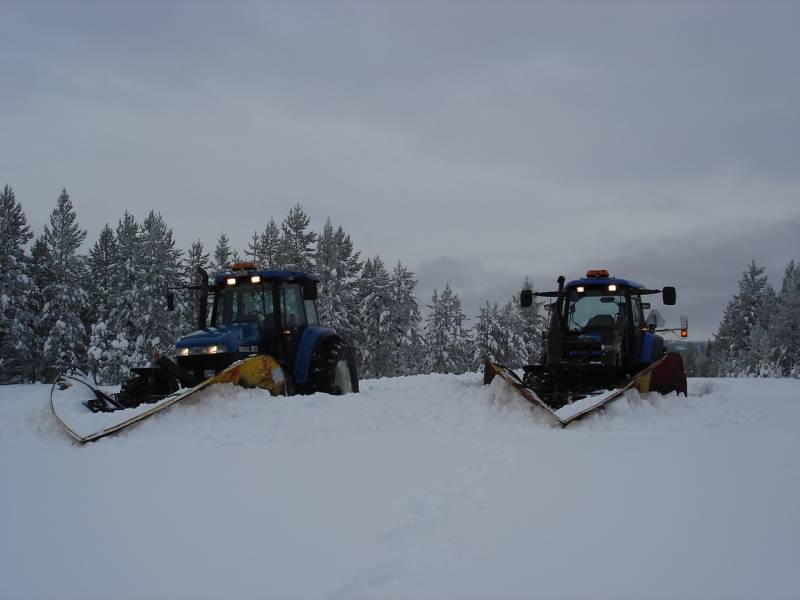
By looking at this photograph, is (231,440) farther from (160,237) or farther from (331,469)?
(160,237)

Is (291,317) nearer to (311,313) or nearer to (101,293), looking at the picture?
(311,313)

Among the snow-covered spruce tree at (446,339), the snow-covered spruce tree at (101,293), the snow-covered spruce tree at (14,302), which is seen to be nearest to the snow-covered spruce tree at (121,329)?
the snow-covered spruce tree at (101,293)

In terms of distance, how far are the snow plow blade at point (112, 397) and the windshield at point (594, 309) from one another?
514 cm

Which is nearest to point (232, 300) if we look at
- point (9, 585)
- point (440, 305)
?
point (9, 585)

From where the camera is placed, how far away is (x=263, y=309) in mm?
9727

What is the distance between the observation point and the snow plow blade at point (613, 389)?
7.09 metres

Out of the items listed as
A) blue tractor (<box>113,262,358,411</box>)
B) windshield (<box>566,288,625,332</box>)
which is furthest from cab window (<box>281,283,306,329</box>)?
windshield (<box>566,288,625,332</box>)

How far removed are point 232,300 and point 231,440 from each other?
4.10 m

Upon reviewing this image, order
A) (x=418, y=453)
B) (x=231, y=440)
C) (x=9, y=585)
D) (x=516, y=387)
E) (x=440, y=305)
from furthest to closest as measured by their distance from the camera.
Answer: (x=440, y=305), (x=516, y=387), (x=231, y=440), (x=418, y=453), (x=9, y=585)

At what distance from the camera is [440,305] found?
1640 inches

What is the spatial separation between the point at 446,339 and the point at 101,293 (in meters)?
23.1

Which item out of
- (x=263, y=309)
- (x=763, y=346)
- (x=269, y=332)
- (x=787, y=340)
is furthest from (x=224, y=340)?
(x=763, y=346)

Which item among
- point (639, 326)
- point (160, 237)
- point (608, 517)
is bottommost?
point (608, 517)

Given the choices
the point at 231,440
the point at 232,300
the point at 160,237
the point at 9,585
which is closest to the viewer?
the point at 9,585
